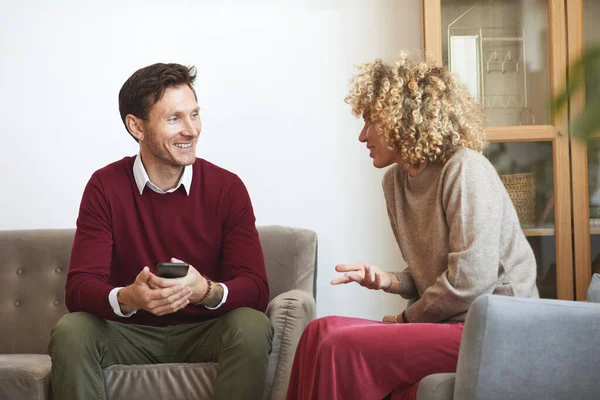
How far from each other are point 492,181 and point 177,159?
0.95 m

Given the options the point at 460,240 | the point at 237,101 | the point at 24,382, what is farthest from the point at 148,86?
the point at 460,240

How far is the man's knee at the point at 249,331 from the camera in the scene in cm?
206

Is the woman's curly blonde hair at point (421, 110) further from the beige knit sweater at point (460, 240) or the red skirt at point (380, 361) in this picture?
the red skirt at point (380, 361)

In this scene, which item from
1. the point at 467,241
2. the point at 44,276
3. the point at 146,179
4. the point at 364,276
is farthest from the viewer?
the point at 44,276

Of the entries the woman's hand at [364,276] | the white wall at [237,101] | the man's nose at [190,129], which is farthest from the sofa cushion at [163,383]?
the white wall at [237,101]

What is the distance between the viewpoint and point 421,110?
→ 6.70ft

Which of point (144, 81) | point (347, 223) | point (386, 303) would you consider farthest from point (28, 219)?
point (386, 303)

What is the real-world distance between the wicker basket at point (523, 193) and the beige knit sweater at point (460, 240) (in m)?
0.75

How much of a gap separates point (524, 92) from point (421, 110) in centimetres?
83

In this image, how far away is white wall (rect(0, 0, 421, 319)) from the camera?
3.04 metres

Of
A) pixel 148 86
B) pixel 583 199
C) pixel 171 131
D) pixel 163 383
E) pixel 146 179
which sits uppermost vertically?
pixel 148 86

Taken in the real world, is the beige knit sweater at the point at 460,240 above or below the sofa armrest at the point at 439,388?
above

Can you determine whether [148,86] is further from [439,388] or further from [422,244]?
[439,388]

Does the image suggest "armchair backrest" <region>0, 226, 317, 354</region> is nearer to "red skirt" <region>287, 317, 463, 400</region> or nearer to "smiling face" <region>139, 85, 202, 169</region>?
"smiling face" <region>139, 85, 202, 169</region>
